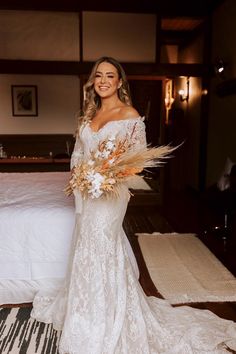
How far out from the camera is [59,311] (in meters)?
2.39

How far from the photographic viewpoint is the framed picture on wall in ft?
20.6

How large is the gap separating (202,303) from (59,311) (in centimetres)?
113

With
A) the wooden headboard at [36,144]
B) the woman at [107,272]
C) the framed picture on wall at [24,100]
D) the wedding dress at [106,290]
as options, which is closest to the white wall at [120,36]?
the framed picture on wall at [24,100]

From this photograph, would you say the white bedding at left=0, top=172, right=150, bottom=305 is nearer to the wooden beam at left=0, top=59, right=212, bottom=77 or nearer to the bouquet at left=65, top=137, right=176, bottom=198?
the bouquet at left=65, top=137, right=176, bottom=198

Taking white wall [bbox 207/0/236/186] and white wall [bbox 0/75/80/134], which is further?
white wall [bbox 0/75/80/134]

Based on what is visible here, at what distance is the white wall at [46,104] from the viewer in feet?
20.7

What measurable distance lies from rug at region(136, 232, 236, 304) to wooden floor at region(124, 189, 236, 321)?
2.8 inches

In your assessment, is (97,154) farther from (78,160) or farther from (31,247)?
(31,247)

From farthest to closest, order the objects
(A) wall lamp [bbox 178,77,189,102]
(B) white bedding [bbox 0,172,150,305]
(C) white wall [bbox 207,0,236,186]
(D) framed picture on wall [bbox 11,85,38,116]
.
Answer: (A) wall lamp [bbox 178,77,189,102] < (D) framed picture on wall [bbox 11,85,38,116] < (C) white wall [bbox 207,0,236,186] < (B) white bedding [bbox 0,172,150,305]

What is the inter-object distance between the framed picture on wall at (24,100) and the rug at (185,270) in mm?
3233

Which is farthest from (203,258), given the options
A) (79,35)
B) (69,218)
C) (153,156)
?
(79,35)

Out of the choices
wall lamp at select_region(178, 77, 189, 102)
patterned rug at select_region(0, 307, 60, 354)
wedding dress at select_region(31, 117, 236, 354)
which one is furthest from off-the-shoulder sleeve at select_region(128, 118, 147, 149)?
wall lamp at select_region(178, 77, 189, 102)

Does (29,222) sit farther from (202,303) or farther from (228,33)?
(228,33)

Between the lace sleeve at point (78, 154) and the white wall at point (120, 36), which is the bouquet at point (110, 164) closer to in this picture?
the lace sleeve at point (78, 154)
